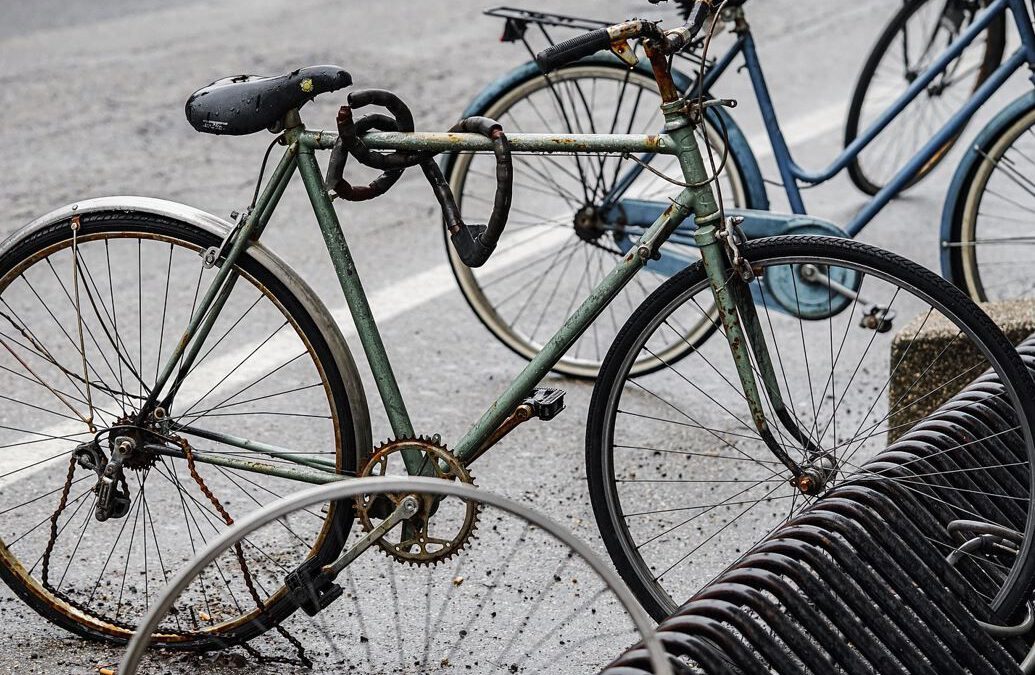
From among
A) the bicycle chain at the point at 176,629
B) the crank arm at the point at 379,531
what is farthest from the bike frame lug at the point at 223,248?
the crank arm at the point at 379,531

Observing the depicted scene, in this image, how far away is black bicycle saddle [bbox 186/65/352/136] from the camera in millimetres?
2672

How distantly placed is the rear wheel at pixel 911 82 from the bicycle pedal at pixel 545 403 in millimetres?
2012

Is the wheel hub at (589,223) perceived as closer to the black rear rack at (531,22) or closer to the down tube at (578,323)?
the black rear rack at (531,22)

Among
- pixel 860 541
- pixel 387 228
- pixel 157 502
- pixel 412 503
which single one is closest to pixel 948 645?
pixel 860 541

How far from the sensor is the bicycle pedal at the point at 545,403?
2787 mm

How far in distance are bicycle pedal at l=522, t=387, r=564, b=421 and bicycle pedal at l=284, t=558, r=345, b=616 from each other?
0.56 meters

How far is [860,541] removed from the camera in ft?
8.25

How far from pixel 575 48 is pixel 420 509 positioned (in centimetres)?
100

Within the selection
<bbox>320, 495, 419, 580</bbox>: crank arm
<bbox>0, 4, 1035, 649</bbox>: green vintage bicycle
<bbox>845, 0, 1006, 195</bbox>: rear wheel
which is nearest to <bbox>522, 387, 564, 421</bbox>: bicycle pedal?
<bbox>0, 4, 1035, 649</bbox>: green vintage bicycle

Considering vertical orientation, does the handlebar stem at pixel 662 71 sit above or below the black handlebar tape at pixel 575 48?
below

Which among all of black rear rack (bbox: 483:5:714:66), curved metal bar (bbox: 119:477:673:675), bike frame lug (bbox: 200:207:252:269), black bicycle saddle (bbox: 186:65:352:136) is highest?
black rear rack (bbox: 483:5:714:66)

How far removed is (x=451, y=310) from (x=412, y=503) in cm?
229

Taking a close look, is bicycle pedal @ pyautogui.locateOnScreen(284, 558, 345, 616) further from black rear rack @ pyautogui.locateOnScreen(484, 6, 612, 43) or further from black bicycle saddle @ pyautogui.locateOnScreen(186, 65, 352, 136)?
black rear rack @ pyautogui.locateOnScreen(484, 6, 612, 43)

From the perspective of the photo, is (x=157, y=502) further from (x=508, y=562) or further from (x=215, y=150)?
(x=215, y=150)
